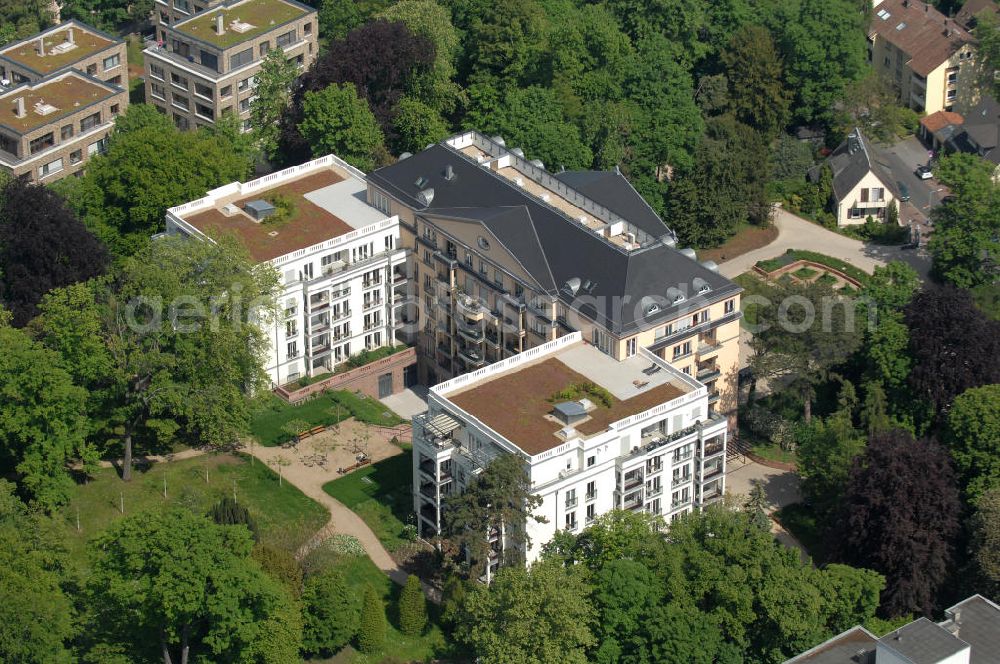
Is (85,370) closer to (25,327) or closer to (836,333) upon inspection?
(25,327)

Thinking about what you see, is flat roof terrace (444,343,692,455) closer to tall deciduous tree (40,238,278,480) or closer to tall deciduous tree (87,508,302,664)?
tall deciduous tree (40,238,278,480)

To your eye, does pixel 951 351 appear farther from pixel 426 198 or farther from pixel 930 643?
pixel 426 198

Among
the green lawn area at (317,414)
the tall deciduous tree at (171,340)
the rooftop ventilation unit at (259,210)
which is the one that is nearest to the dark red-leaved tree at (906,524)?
the green lawn area at (317,414)

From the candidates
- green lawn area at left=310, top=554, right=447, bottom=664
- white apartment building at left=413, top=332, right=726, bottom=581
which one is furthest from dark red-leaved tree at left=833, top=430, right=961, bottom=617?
green lawn area at left=310, top=554, right=447, bottom=664

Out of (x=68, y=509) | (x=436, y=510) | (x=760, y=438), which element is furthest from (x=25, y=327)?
(x=760, y=438)

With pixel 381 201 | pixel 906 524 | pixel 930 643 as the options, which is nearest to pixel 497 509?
pixel 906 524

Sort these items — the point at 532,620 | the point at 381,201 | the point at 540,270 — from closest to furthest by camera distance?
the point at 532,620, the point at 540,270, the point at 381,201
